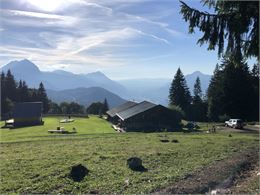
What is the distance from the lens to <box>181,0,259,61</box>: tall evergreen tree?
46.6 ft

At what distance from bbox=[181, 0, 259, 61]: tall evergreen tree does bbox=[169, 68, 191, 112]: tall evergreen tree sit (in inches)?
3709

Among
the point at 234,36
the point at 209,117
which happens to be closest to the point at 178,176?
the point at 234,36

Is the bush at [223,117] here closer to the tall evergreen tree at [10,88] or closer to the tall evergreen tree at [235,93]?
the tall evergreen tree at [235,93]

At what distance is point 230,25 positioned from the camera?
48.0ft

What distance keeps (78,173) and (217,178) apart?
6480 millimetres

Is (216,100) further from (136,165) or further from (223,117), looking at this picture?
(136,165)

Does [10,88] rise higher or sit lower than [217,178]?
higher

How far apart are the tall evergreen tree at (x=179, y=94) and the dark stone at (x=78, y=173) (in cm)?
9130

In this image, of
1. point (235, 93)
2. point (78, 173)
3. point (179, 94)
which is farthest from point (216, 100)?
point (78, 173)

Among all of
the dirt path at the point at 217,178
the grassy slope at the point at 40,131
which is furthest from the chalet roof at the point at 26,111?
the dirt path at the point at 217,178

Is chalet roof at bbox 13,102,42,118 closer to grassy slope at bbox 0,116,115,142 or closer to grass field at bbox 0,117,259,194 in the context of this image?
grassy slope at bbox 0,116,115,142

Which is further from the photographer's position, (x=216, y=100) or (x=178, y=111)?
(x=216, y=100)

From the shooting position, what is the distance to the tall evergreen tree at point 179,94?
4335 inches

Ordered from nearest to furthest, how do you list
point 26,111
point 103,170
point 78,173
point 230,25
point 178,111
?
point 230,25 < point 78,173 < point 103,170 < point 178,111 < point 26,111
